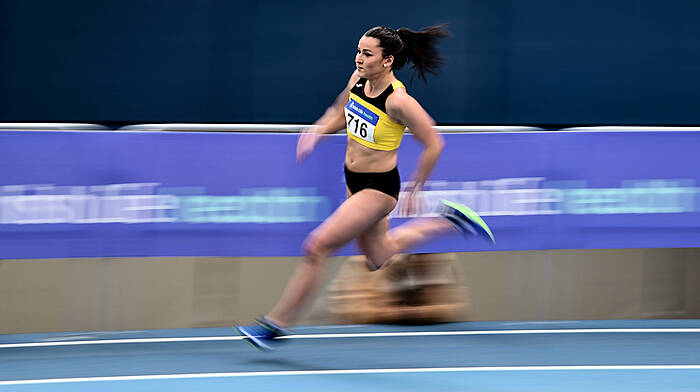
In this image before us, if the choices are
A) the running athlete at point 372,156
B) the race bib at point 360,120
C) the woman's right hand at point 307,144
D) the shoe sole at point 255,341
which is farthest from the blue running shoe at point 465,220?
the shoe sole at point 255,341

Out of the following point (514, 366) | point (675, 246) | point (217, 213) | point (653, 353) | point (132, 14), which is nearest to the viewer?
point (514, 366)

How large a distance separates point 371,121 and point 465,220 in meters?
1.03

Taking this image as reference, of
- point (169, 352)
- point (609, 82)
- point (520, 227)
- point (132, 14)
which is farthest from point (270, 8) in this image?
point (169, 352)

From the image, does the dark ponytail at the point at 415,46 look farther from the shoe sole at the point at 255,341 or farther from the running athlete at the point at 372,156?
the shoe sole at the point at 255,341

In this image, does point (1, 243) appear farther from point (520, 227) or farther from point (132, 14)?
point (132, 14)

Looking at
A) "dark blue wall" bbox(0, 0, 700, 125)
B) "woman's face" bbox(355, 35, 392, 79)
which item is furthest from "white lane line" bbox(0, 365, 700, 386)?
"dark blue wall" bbox(0, 0, 700, 125)

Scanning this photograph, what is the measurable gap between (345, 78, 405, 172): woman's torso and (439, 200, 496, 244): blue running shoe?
0.67 meters

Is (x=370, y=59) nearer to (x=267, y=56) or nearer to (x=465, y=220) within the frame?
(x=465, y=220)

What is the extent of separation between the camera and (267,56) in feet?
38.3

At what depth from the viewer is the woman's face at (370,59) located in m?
6.49

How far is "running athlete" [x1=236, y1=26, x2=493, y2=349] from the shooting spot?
645 cm

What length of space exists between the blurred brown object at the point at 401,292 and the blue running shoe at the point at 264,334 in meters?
1.54

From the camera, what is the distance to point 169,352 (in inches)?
276

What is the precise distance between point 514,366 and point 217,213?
7.98ft
